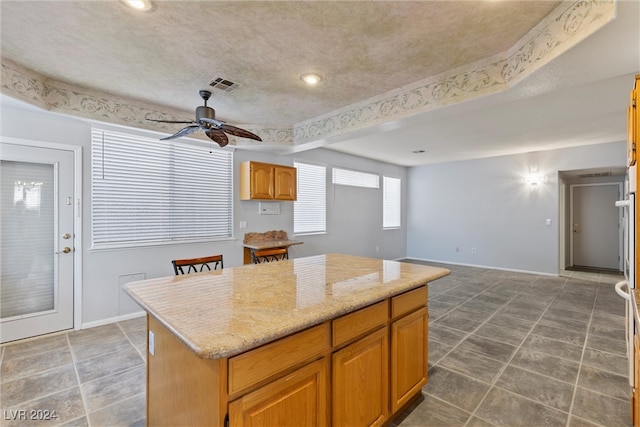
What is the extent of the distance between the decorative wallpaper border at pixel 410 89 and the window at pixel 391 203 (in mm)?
3820

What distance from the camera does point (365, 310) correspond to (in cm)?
153

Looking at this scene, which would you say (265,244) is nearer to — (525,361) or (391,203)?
(525,361)

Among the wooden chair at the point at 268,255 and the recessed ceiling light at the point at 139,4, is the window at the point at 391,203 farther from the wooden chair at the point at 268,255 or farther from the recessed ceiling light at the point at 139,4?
the recessed ceiling light at the point at 139,4

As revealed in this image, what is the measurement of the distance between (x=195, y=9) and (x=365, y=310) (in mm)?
2197

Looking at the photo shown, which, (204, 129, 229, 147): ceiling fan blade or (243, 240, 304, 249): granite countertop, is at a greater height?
(204, 129, 229, 147): ceiling fan blade

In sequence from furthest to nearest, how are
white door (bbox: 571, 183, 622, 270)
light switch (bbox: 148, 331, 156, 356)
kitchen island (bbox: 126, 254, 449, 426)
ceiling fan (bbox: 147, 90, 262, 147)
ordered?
white door (bbox: 571, 183, 622, 270)
ceiling fan (bbox: 147, 90, 262, 147)
light switch (bbox: 148, 331, 156, 356)
kitchen island (bbox: 126, 254, 449, 426)

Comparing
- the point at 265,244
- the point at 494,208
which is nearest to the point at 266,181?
the point at 265,244

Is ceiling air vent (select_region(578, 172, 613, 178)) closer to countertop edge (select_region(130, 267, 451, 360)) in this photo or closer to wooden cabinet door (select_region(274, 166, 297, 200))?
wooden cabinet door (select_region(274, 166, 297, 200))

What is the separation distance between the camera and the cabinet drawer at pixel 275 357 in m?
1.02

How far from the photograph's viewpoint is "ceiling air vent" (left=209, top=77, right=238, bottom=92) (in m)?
2.90

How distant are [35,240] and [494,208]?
7946 millimetres

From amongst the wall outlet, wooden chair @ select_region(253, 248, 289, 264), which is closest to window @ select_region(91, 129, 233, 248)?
the wall outlet

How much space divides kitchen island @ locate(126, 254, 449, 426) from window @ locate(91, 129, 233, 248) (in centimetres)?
223

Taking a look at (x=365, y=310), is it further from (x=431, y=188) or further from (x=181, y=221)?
(x=431, y=188)
